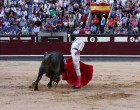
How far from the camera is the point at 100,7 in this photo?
18844mm

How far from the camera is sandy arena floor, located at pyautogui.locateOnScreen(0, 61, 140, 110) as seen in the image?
7324mm

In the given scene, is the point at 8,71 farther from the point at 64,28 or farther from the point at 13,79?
the point at 64,28

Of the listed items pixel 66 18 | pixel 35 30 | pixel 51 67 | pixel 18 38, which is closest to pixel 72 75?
pixel 51 67

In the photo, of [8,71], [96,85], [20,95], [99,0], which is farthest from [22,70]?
[99,0]

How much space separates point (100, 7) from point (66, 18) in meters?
1.72

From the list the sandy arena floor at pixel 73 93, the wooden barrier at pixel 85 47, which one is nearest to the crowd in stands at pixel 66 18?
the wooden barrier at pixel 85 47

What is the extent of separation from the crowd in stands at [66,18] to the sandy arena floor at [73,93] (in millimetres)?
4982

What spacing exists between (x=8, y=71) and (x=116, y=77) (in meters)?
3.06

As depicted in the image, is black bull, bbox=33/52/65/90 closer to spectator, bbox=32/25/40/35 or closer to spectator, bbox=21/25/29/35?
spectator, bbox=32/25/40/35

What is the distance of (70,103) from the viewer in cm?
756

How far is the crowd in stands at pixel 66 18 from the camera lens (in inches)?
686

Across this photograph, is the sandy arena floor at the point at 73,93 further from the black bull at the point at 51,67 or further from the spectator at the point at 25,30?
the spectator at the point at 25,30

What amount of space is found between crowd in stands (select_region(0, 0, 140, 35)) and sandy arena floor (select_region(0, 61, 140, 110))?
4.98m

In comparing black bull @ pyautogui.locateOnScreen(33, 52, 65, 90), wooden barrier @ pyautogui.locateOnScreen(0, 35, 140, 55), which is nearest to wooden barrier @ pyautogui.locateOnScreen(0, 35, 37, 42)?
wooden barrier @ pyautogui.locateOnScreen(0, 35, 140, 55)
